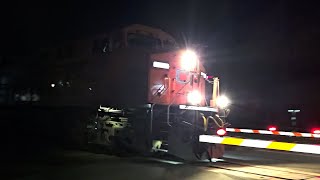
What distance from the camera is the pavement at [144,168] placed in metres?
9.23

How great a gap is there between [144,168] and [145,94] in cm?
305

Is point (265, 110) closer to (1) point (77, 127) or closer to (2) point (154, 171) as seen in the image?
(1) point (77, 127)

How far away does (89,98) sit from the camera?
580 inches

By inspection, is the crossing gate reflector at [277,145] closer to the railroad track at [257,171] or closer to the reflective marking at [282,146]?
the reflective marking at [282,146]

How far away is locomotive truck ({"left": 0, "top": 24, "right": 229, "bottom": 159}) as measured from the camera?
12.5 meters

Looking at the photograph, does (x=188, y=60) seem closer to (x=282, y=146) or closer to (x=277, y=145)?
(x=277, y=145)

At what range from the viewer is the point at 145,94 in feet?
41.8

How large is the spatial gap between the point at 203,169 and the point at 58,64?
27.6ft

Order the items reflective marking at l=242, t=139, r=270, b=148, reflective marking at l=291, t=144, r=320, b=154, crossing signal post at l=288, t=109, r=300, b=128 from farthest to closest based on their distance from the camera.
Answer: crossing signal post at l=288, t=109, r=300, b=128 → reflective marking at l=242, t=139, r=270, b=148 → reflective marking at l=291, t=144, r=320, b=154

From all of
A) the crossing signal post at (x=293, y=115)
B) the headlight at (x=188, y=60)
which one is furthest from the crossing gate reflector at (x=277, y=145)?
the crossing signal post at (x=293, y=115)

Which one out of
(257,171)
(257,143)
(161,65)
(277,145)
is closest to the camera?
(277,145)

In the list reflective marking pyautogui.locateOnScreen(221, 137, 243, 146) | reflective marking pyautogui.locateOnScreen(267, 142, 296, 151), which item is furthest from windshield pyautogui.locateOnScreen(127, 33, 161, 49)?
reflective marking pyautogui.locateOnScreen(267, 142, 296, 151)

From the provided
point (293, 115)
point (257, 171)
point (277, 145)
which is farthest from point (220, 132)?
point (293, 115)

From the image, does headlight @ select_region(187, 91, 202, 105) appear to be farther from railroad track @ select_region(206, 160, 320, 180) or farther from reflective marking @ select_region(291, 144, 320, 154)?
reflective marking @ select_region(291, 144, 320, 154)
